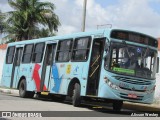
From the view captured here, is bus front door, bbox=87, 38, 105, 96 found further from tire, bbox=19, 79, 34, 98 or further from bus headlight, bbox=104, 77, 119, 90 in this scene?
tire, bbox=19, 79, 34, 98

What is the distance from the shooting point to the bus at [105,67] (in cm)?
1580

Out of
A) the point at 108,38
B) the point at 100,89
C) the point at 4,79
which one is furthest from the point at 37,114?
the point at 4,79

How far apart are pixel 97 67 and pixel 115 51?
1.08 metres

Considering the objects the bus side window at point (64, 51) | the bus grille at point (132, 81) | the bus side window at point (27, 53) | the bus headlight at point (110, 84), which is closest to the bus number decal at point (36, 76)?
the bus side window at point (27, 53)

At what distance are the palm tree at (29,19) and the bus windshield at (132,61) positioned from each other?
22098mm

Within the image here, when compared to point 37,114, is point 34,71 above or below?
above

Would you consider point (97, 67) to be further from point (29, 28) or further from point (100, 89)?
point (29, 28)

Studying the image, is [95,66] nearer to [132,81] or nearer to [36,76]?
[132,81]

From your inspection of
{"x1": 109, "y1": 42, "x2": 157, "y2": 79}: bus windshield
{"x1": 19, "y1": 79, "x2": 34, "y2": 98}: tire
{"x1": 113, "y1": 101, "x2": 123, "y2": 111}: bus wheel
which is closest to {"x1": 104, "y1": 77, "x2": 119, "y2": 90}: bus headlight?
{"x1": 109, "y1": 42, "x2": 157, "y2": 79}: bus windshield

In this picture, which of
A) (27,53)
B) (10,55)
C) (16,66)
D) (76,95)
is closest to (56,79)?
(76,95)

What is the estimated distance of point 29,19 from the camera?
38156mm

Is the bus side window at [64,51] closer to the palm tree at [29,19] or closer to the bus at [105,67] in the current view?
the bus at [105,67]

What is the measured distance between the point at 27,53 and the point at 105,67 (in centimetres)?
829

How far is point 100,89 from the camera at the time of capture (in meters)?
15.9
